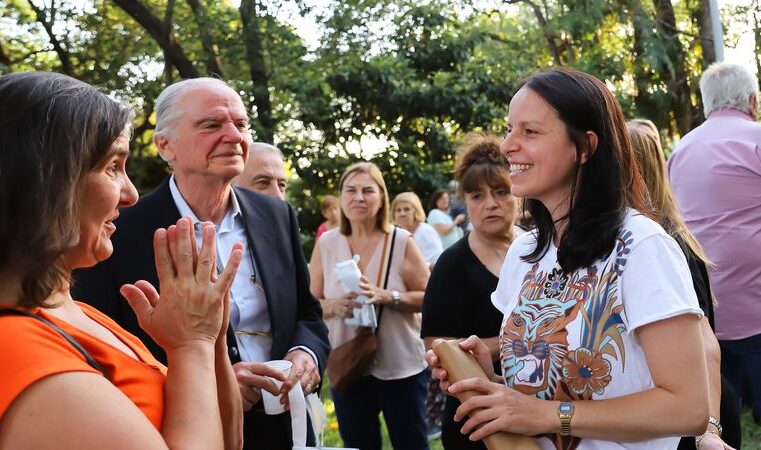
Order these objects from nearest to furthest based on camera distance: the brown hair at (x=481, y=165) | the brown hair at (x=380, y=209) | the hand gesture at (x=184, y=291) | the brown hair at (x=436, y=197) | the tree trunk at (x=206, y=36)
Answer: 1. the hand gesture at (x=184, y=291)
2. the brown hair at (x=481, y=165)
3. the brown hair at (x=380, y=209)
4. the brown hair at (x=436, y=197)
5. the tree trunk at (x=206, y=36)

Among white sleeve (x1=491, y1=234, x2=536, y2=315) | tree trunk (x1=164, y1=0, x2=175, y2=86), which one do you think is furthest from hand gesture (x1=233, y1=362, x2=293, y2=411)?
tree trunk (x1=164, y1=0, x2=175, y2=86)

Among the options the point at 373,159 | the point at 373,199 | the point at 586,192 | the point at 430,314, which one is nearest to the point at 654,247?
the point at 586,192

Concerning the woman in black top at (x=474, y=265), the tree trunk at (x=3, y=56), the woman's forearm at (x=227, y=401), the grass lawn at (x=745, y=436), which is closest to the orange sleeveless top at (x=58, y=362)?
the woman's forearm at (x=227, y=401)

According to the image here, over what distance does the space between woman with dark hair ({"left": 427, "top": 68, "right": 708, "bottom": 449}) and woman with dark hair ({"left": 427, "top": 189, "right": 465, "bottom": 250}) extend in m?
8.97

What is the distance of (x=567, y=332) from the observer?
7.39 feet

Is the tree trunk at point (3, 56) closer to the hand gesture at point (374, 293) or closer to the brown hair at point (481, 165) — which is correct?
the hand gesture at point (374, 293)

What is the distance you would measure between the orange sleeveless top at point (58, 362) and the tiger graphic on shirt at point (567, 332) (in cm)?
99

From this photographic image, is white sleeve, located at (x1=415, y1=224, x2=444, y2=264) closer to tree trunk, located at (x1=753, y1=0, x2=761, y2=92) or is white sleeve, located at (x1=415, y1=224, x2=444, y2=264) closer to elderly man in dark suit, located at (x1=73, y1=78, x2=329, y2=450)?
elderly man in dark suit, located at (x1=73, y1=78, x2=329, y2=450)

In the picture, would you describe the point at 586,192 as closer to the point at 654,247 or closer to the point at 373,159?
the point at 654,247

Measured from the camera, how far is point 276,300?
3.28 metres

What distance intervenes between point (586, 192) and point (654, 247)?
0.29m

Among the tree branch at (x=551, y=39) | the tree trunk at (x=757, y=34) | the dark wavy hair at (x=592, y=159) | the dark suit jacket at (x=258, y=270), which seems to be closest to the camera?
the dark wavy hair at (x=592, y=159)

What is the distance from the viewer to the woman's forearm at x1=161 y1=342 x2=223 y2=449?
1.75 m

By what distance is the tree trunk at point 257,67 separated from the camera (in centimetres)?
1375
